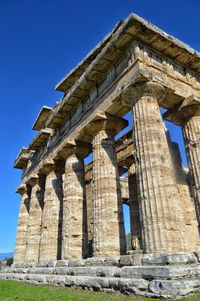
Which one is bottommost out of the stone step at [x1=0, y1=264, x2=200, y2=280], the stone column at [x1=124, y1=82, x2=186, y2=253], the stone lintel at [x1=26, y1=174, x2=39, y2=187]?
the stone step at [x1=0, y1=264, x2=200, y2=280]

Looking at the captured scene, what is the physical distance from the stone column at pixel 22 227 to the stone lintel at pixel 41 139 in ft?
14.1

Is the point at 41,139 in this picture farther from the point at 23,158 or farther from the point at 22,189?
the point at 22,189

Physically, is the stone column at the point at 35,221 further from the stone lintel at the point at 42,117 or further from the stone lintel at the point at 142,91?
the stone lintel at the point at 142,91

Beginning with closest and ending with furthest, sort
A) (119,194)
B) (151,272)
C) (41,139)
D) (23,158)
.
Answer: (151,272)
(119,194)
(41,139)
(23,158)

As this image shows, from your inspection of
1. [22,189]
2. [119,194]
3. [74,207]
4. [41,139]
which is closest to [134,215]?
[74,207]

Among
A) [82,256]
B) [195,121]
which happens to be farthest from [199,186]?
[82,256]

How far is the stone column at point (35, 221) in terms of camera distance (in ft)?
61.3

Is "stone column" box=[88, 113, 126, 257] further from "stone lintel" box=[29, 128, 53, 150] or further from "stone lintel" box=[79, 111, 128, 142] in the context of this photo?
"stone lintel" box=[29, 128, 53, 150]

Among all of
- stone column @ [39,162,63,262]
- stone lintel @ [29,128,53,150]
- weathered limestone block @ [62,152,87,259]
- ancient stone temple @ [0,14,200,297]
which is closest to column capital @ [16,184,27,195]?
stone lintel @ [29,128,53,150]

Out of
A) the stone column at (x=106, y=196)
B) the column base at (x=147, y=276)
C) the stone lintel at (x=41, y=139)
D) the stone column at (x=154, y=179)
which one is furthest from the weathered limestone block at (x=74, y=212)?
the stone column at (x=154, y=179)

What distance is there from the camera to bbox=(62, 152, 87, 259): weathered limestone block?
13867mm

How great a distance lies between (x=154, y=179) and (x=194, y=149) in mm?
3796

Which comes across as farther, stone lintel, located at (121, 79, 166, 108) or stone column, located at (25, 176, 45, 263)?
stone column, located at (25, 176, 45, 263)

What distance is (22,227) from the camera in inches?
875
